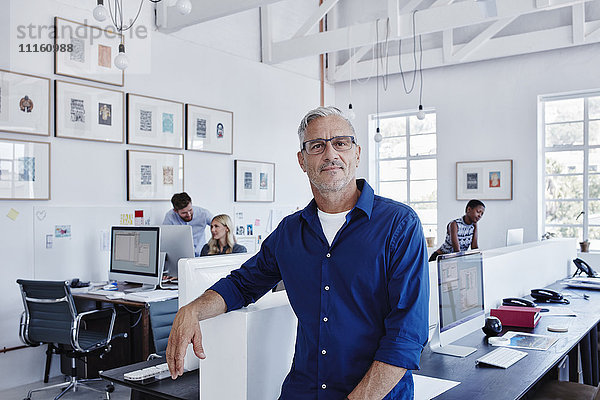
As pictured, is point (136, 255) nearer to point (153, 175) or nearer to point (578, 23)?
point (153, 175)

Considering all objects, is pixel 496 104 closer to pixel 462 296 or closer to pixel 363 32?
pixel 363 32

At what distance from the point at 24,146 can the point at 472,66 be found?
5622 mm

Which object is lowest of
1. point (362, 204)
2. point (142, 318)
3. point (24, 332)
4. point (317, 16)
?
point (24, 332)

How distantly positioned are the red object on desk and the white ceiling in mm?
3648

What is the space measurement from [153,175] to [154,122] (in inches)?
21.6

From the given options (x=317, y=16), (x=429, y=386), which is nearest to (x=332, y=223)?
(x=429, y=386)

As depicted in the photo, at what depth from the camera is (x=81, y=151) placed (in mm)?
5348

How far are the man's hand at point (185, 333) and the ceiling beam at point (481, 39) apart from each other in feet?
21.6

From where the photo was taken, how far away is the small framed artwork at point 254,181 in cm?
705

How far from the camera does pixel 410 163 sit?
28.2 feet

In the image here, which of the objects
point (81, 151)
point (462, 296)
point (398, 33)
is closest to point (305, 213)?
point (462, 296)

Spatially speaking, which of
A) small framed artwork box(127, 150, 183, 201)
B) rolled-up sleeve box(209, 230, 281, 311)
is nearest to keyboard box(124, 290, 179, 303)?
small framed artwork box(127, 150, 183, 201)

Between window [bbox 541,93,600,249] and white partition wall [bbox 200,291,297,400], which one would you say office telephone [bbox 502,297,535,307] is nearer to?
white partition wall [bbox 200,291,297,400]

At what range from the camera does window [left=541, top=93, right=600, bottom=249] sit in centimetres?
722
